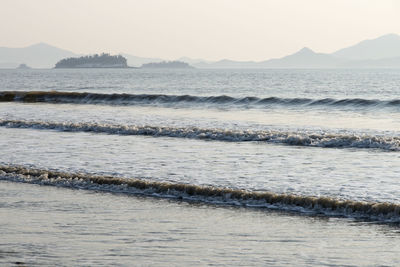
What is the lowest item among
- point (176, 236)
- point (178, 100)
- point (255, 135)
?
point (176, 236)

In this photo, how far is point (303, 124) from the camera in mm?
30438

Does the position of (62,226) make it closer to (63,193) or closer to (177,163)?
(63,193)

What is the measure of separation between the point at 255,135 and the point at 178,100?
27.1 m

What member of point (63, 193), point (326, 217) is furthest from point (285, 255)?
point (63, 193)

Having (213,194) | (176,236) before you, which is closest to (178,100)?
(213,194)

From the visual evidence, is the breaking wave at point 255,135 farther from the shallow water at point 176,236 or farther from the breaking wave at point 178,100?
the breaking wave at point 178,100

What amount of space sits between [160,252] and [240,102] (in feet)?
131

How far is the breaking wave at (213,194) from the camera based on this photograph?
11172 mm

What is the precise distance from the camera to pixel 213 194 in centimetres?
1277

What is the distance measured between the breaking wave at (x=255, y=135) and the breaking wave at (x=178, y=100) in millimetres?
19057

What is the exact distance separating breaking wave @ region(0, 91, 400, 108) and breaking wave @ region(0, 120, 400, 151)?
19057 millimetres

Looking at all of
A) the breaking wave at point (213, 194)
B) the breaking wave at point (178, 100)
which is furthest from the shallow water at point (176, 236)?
the breaking wave at point (178, 100)

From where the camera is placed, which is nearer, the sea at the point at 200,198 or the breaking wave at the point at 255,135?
the sea at the point at 200,198

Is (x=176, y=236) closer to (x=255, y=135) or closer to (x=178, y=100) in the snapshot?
→ (x=255, y=135)
